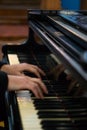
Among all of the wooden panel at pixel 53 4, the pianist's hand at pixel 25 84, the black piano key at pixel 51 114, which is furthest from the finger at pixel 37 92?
the wooden panel at pixel 53 4

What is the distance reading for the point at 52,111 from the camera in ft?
4.39

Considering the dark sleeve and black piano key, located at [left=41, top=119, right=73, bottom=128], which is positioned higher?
the dark sleeve

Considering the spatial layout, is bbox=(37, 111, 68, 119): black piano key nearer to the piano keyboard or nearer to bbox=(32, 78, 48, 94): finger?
the piano keyboard

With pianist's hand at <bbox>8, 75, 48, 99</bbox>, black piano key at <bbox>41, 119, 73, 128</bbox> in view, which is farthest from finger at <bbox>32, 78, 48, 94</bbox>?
black piano key at <bbox>41, 119, 73, 128</bbox>

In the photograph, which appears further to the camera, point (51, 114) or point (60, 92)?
point (60, 92)

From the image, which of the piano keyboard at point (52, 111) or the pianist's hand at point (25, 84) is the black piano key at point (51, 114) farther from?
the pianist's hand at point (25, 84)

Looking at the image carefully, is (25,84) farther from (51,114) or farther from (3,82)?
(51,114)

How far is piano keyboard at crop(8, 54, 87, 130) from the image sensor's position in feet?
4.03

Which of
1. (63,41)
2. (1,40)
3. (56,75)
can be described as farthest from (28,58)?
(1,40)

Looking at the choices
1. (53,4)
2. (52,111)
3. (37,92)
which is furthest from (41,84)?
(53,4)

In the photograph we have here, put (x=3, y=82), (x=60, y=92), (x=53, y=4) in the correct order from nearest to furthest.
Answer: (x=3, y=82)
(x=60, y=92)
(x=53, y=4)

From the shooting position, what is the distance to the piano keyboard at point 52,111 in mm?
1229

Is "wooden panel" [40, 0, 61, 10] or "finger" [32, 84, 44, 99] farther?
"wooden panel" [40, 0, 61, 10]

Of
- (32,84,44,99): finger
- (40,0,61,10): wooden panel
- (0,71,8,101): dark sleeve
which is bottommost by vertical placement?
(40,0,61,10): wooden panel
